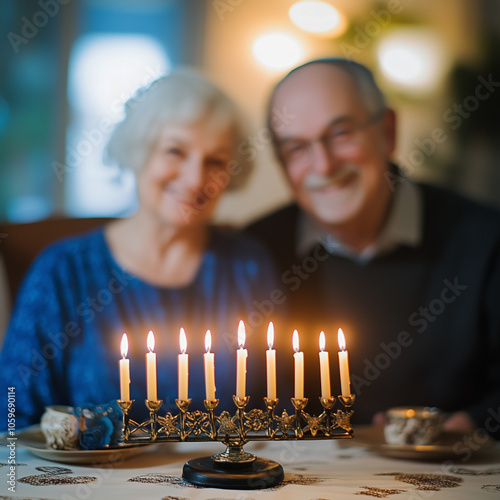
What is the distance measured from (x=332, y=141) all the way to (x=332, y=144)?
0.5 inches

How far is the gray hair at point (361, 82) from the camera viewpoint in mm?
2523

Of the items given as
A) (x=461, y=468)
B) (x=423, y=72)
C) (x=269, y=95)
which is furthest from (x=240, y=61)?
(x=461, y=468)

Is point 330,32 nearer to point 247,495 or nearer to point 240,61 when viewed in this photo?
point 240,61

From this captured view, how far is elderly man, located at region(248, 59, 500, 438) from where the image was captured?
2467 millimetres

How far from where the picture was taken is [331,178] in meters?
2.51

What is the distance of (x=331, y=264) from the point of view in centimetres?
253

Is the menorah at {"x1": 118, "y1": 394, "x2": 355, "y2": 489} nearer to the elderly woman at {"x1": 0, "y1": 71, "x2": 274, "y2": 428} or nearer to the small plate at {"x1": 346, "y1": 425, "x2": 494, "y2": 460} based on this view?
the small plate at {"x1": 346, "y1": 425, "x2": 494, "y2": 460}

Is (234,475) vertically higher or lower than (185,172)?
lower

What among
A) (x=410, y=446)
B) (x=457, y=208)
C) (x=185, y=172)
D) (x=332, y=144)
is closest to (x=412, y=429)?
(x=410, y=446)

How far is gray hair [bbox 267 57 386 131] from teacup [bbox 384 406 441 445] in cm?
114

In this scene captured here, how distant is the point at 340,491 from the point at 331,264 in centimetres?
97

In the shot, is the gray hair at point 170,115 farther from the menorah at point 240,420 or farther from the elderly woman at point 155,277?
the menorah at point 240,420

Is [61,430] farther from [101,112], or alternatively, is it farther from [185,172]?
[101,112]

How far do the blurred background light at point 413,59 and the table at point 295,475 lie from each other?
1387 millimetres
